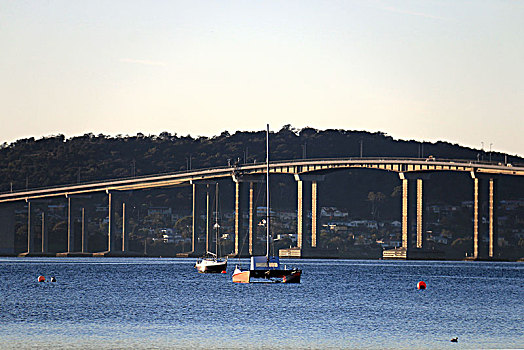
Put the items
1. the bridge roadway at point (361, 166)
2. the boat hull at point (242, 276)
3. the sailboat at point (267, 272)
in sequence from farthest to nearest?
the bridge roadway at point (361, 166)
the boat hull at point (242, 276)
the sailboat at point (267, 272)

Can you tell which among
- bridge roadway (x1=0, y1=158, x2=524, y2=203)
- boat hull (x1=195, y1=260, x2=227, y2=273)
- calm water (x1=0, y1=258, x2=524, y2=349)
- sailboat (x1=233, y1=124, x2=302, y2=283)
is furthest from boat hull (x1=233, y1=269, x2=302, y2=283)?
bridge roadway (x1=0, y1=158, x2=524, y2=203)

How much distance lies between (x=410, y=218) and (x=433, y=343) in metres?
134

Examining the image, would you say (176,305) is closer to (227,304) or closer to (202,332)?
(227,304)

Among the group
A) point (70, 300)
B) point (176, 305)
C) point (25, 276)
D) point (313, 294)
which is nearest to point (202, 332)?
point (176, 305)

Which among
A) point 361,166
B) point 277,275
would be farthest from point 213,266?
point 361,166

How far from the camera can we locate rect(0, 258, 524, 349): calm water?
5009 centimetres

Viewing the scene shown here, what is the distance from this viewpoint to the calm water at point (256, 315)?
164 ft

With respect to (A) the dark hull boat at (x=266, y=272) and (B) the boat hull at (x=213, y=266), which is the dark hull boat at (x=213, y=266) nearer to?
(B) the boat hull at (x=213, y=266)

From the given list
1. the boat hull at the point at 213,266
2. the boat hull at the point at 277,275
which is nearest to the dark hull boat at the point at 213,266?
the boat hull at the point at 213,266

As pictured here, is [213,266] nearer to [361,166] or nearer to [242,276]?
[242,276]

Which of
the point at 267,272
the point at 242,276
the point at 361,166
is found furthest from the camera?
the point at 361,166

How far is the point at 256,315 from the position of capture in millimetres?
63750

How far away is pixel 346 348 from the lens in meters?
47.8

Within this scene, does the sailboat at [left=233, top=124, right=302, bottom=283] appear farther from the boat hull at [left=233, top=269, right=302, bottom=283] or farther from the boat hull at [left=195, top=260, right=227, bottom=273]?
the boat hull at [left=195, top=260, right=227, bottom=273]
